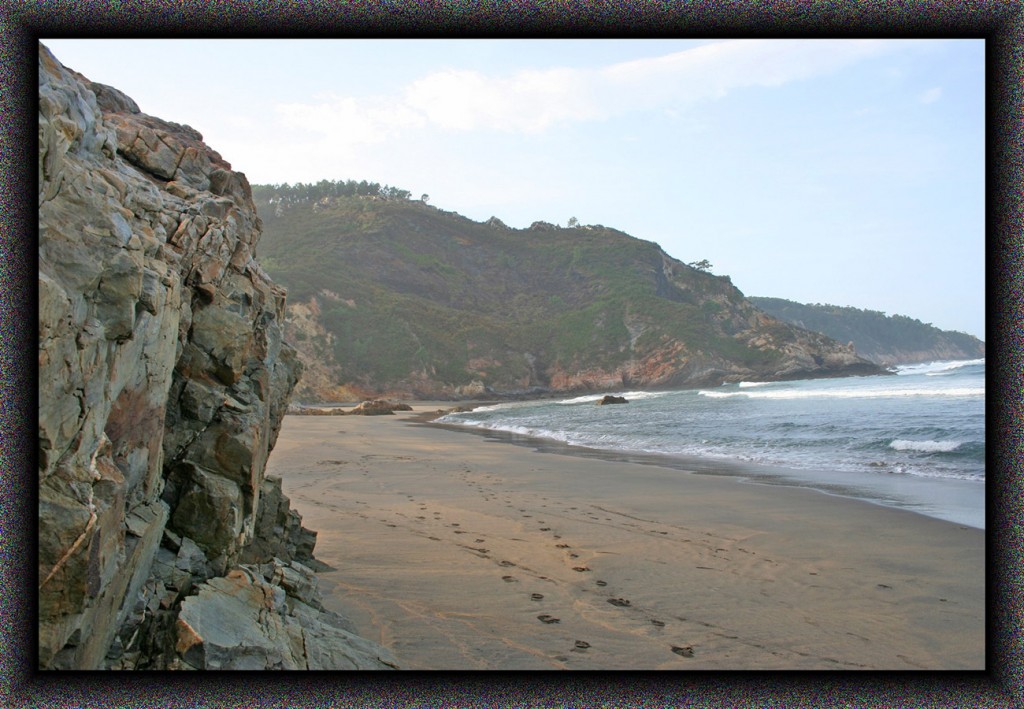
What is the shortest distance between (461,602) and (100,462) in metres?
2.23

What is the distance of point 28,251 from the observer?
8.62 feet

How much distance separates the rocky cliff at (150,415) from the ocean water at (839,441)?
3967 mm

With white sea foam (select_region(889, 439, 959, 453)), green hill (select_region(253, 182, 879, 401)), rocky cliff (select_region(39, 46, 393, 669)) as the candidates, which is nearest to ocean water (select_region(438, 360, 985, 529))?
white sea foam (select_region(889, 439, 959, 453))

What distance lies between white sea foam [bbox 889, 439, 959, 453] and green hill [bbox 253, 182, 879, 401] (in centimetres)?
3245

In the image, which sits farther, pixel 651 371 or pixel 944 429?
pixel 651 371

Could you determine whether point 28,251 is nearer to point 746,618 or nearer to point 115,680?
point 115,680

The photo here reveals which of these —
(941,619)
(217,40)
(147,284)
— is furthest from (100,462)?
(941,619)

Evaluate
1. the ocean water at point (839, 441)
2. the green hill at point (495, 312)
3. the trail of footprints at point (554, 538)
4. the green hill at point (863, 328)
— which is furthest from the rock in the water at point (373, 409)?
the green hill at point (863, 328)

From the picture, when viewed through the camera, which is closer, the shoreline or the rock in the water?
the shoreline

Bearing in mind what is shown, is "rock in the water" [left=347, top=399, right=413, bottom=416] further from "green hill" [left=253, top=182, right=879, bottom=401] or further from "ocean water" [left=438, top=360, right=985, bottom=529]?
"green hill" [left=253, top=182, right=879, bottom=401]

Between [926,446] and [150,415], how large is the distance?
1096cm

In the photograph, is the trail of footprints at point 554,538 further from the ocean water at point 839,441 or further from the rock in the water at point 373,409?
the rock in the water at point 373,409

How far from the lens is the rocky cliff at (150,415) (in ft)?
7.02

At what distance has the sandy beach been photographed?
3.34 m
